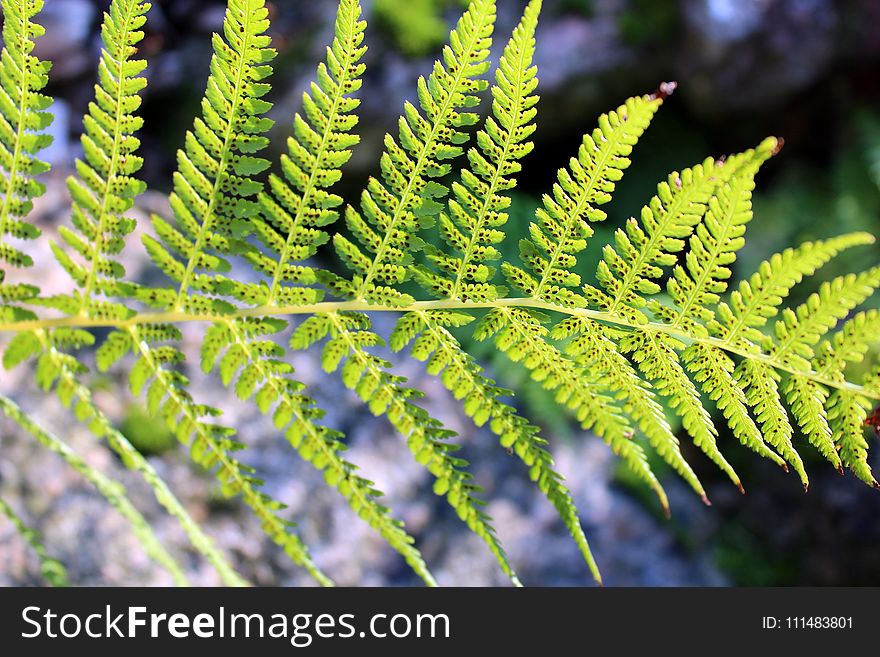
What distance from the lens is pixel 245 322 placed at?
943 mm

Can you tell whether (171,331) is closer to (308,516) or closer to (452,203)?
(452,203)

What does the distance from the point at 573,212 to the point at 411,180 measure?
0.70 feet

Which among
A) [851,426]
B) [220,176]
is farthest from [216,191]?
[851,426]

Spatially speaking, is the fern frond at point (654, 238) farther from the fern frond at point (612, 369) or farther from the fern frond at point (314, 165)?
the fern frond at point (314, 165)

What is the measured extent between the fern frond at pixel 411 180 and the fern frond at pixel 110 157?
0.87 ft

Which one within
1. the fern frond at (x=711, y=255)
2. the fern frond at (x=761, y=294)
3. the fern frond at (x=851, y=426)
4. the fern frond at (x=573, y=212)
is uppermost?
the fern frond at (x=573, y=212)

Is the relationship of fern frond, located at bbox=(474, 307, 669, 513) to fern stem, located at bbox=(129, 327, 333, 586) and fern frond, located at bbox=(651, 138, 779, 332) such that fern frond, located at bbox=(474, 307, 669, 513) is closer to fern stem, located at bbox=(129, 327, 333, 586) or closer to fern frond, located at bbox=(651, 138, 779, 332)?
fern frond, located at bbox=(651, 138, 779, 332)

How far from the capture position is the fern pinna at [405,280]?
860mm

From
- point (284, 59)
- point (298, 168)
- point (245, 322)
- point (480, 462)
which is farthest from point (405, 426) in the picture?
point (284, 59)

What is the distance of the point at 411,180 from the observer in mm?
939

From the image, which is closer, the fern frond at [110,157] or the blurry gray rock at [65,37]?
the fern frond at [110,157]

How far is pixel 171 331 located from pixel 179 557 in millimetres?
2270

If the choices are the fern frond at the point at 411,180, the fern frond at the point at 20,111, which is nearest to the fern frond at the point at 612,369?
the fern frond at the point at 411,180

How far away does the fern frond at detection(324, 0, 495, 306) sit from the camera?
34.7 inches
